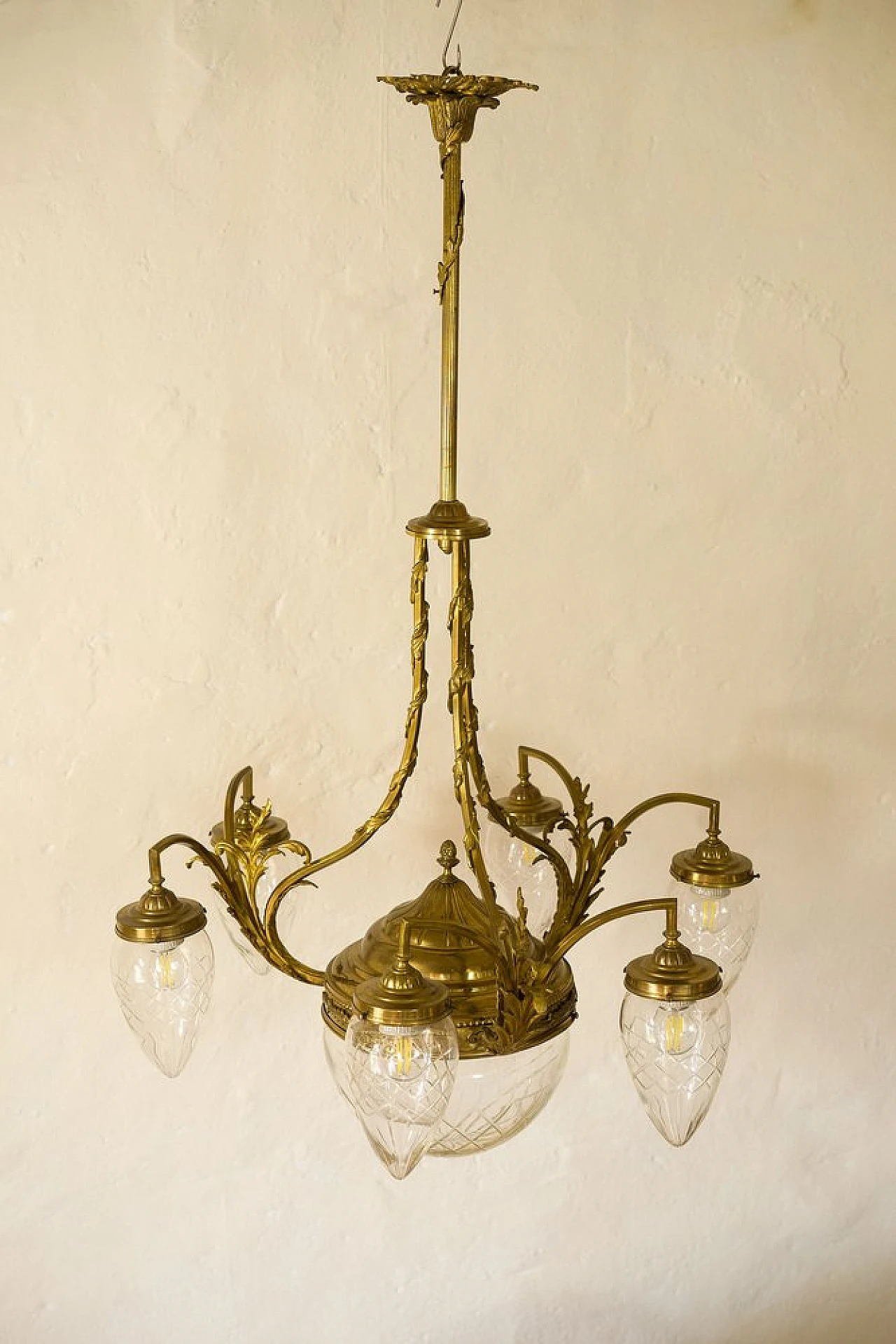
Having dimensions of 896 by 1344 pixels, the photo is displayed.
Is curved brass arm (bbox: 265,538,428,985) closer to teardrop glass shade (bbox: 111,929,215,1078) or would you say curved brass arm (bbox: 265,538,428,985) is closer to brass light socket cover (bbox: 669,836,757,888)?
teardrop glass shade (bbox: 111,929,215,1078)

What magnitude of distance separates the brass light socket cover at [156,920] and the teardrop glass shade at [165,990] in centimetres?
2

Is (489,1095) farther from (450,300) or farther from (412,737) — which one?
(450,300)

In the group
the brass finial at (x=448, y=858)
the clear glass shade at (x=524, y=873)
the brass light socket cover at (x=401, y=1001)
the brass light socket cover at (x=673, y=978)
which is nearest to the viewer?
the brass light socket cover at (x=401, y=1001)

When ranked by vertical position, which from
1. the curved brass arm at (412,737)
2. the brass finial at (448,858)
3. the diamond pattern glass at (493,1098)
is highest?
the curved brass arm at (412,737)

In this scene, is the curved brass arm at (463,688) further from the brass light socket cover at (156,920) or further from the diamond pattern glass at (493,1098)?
the brass light socket cover at (156,920)

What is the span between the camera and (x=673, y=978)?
1403mm

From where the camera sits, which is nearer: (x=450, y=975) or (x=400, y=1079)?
(x=400, y=1079)

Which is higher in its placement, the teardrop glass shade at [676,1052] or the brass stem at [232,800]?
the brass stem at [232,800]

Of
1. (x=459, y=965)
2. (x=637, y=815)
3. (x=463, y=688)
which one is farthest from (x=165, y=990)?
(x=637, y=815)

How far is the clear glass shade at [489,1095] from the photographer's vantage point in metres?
1.46

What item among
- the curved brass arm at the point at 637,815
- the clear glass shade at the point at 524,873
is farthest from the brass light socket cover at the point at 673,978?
the clear glass shade at the point at 524,873

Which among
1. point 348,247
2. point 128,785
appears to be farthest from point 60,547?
point 348,247

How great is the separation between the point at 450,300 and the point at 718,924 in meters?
0.85

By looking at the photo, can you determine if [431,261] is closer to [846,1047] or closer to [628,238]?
[628,238]
